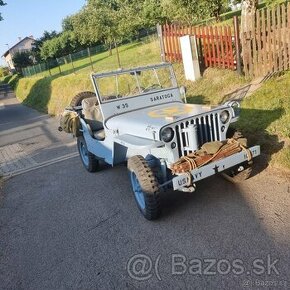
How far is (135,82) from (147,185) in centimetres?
228

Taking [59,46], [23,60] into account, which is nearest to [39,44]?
[23,60]

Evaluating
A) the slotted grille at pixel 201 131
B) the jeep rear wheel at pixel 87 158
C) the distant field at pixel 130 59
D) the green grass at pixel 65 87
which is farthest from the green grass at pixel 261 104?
the distant field at pixel 130 59

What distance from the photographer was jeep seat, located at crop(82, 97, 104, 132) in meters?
6.40

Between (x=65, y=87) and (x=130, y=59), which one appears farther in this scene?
(x=130, y=59)

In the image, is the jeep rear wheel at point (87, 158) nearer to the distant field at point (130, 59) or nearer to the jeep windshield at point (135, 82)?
the jeep windshield at point (135, 82)

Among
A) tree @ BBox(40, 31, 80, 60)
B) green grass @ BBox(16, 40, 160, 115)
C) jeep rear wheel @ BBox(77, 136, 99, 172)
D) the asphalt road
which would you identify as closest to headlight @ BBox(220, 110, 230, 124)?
the asphalt road

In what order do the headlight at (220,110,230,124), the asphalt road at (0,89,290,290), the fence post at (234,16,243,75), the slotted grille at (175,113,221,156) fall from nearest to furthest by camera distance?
the asphalt road at (0,89,290,290), the slotted grille at (175,113,221,156), the headlight at (220,110,230,124), the fence post at (234,16,243,75)

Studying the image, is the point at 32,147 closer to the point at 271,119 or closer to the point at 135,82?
the point at 135,82

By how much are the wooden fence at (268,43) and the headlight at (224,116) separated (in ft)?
16.3

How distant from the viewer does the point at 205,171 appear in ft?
13.0

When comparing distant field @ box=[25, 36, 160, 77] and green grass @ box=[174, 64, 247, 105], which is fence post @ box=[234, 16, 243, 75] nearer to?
green grass @ box=[174, 64, 247, 105]

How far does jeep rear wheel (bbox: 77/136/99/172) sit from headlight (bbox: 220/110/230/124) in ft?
9.14

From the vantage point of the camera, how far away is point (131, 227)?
4230 mm

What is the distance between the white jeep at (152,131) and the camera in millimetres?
4070
